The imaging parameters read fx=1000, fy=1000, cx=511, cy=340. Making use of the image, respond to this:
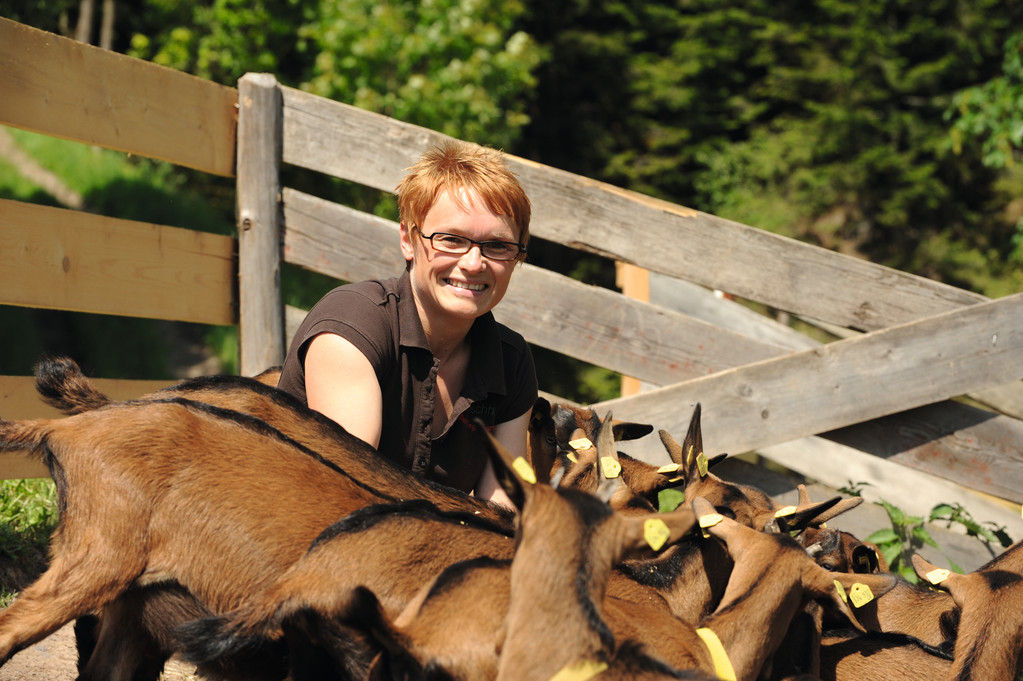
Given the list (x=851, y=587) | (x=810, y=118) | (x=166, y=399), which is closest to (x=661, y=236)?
(x=851, y=587)

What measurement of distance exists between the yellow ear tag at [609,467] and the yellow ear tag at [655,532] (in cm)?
84

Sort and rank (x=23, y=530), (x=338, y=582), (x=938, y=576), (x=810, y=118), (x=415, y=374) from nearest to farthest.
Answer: (x=338, y=582) < (x=415, y=374) < (x=938, y=576) < (x=23, y=530) < (x=810, y=118)

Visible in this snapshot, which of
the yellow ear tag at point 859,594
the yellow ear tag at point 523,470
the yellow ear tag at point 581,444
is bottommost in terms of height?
the yellow ear tag at point 581,444

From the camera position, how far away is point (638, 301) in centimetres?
521

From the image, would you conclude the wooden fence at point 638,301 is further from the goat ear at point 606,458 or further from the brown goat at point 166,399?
the brown goat at point 166,399

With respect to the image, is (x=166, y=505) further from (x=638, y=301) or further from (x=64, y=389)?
(x=638, y=301)

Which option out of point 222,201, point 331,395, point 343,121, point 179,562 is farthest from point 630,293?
point 222,201

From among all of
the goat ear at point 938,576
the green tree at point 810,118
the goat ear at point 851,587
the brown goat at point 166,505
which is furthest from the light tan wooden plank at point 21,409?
the green tree at point 810,118

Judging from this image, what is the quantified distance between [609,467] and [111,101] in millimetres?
2972

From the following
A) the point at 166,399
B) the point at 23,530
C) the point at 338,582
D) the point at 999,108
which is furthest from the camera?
the point at 999,108

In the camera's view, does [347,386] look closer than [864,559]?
Yes

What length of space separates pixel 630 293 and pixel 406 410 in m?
2.88

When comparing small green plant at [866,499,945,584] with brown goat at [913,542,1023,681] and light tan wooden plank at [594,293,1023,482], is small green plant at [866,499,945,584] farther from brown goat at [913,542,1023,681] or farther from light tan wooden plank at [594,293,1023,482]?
brown goat at [913,542,1023,681]

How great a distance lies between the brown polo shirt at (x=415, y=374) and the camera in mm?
3568
